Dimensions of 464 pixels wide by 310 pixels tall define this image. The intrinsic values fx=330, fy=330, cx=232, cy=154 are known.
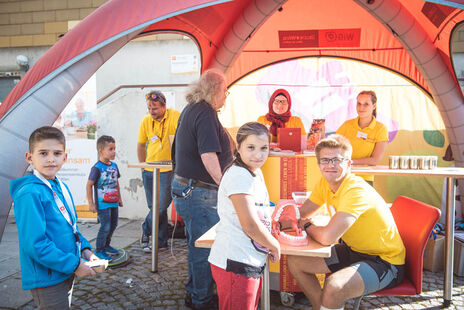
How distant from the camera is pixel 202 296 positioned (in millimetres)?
2879

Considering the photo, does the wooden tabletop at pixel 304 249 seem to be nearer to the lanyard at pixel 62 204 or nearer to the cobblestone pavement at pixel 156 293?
the lanyard at pixel 62 204

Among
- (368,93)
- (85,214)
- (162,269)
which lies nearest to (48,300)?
(162,269)

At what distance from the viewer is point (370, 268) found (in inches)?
86.8

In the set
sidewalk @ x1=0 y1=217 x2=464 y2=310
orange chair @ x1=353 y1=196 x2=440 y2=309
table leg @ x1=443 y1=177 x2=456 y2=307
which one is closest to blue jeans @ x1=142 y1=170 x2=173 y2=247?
sidewalk @ x1=0 y1=217 x2=464 y2=310

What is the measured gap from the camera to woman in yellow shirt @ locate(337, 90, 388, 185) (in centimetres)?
393

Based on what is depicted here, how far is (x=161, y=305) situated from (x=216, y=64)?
3.88m

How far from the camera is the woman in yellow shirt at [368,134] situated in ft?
12.9

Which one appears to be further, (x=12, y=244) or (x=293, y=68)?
(x=293, y=68)

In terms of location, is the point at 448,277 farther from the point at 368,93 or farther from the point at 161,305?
the point at 161,305

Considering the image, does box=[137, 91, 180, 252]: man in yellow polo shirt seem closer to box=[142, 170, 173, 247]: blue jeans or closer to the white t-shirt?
box=[142, 170, 173, 247]: blue jeans

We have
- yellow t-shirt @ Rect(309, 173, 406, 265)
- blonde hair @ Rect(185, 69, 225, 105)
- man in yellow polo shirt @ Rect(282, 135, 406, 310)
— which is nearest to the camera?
man in yellow polo shirt @ Rect(282, 135, 406, 310)

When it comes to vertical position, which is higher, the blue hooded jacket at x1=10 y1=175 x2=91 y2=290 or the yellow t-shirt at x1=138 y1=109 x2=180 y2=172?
the yellow t-shirt at x1=138 y1=109 x2=180 y2=172

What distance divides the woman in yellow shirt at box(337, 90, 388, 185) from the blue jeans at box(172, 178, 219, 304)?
1998 mm

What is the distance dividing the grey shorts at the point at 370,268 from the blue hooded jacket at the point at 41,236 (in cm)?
174
